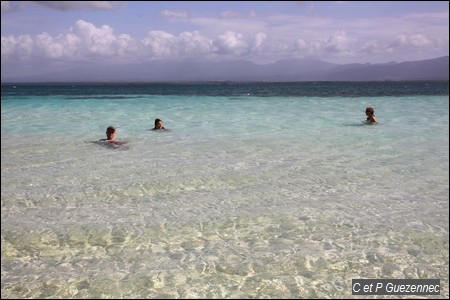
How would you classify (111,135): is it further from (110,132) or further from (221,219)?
(221,219)

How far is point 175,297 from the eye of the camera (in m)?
4.84

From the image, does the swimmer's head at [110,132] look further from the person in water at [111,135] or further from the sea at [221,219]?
the sea at [221,219]

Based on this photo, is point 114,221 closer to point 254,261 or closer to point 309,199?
point 254,261

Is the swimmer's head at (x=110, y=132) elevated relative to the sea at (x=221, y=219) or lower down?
elevated

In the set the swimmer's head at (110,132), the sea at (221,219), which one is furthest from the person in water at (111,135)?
the sea at (221,219)

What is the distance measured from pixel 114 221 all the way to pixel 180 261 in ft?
6.83

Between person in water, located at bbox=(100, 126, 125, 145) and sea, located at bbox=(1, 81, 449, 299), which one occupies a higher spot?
person in water, located at bbox=(100, 126, 125, 145)

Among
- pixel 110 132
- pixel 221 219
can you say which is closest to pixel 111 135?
pixel 110 132

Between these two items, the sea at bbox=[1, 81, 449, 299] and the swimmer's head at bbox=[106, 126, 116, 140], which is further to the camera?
the swimmer's head at bbox=[106, 126, 116, 140]

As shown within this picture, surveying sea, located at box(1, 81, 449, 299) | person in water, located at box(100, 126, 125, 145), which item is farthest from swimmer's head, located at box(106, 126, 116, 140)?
sea, located at box(1, 81, 449, 299)

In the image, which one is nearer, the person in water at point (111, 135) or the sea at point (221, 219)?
the sea at point (221, 219)

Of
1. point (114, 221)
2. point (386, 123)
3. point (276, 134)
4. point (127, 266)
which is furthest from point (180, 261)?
point (386, 123)

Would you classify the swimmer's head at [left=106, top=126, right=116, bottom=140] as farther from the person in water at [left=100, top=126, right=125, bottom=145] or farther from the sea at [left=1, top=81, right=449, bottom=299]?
the sea at [left=1, top=81, right=449, bottom=299]

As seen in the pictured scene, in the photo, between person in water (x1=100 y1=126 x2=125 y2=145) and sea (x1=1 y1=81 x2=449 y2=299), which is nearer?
sea (x1=1 y1=81 x2=449 y2=299)
